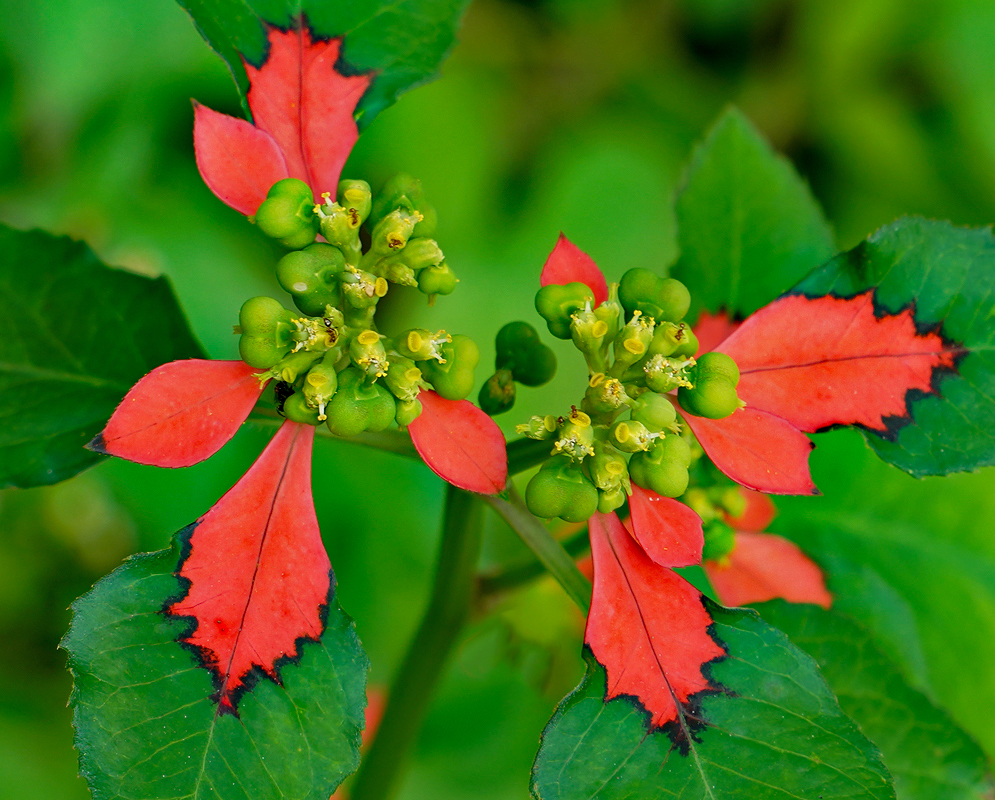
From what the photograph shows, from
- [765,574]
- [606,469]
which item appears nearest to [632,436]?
[606,469]

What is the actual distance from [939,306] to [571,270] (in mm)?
540

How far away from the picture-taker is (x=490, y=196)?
358 centimetres

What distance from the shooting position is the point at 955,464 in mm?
1276

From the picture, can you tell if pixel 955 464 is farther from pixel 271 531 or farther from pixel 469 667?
pixel 469 667

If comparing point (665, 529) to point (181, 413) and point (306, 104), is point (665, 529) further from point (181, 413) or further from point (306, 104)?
point (306, 104)

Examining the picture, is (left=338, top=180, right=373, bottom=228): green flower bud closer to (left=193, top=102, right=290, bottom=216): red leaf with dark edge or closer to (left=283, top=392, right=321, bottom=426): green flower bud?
(left=193, top=102, right=290, bottom=216): red leaf with dark edge

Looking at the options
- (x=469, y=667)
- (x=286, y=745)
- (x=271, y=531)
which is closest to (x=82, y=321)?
(x=271, y=531)

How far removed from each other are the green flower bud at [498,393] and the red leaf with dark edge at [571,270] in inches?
5.6

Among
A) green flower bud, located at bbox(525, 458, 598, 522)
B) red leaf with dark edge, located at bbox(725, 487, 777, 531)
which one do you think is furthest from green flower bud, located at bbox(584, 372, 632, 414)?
red leaf with dark edge, located at bbox(725, 487, 777, 531)

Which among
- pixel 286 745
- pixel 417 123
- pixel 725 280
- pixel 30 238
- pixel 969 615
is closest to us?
pixel 286 745

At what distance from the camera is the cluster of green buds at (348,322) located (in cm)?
112

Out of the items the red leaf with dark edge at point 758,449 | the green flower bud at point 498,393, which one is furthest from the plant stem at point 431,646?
the red leaf with dark edge at point 758,449

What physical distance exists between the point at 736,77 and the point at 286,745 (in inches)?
131

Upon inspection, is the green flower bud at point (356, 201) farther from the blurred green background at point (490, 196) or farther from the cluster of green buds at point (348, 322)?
the blurred green background at point (490, 196)
